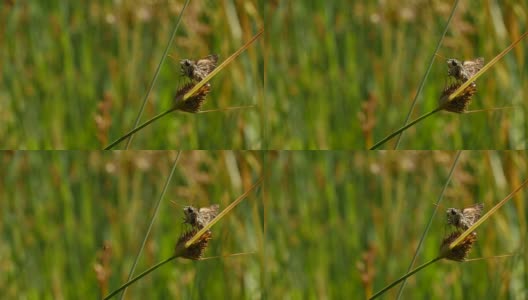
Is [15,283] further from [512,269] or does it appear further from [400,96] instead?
[512,269]

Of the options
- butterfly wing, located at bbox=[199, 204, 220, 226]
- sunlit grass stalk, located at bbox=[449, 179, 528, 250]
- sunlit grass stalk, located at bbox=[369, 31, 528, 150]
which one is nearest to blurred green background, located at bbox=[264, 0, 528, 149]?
sunlit grass stalk, located at bbox=[369, 31, 528, 150]

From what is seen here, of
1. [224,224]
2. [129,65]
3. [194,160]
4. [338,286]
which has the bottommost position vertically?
[338,286]

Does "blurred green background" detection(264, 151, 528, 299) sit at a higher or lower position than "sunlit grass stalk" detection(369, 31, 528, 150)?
lower

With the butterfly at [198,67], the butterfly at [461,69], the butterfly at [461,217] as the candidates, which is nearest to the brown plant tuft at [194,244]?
the butterfly at [198,67]

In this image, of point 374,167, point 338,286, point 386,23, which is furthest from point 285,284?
point 386,23

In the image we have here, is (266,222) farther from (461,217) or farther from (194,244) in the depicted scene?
(461,217)

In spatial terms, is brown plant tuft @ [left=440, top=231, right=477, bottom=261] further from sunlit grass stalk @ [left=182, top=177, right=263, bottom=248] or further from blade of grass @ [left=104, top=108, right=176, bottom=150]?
blade of grass @ [left=104, top=108, right=176, bottom=150]
